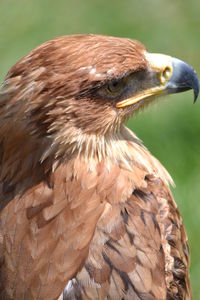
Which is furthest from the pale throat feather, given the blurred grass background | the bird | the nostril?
the blurred grass background

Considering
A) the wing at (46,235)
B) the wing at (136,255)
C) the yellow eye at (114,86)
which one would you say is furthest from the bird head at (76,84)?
the wing at (136,255)

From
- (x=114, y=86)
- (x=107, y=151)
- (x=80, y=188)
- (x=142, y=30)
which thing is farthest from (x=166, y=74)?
(x=142, y=30)

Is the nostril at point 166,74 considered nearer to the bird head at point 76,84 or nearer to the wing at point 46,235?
the bird head at point 76,84

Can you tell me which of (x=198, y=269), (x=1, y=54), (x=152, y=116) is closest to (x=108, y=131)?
(x=198, y=269)

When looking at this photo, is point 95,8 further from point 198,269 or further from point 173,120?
point 198,269

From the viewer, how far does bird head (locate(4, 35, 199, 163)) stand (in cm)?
462

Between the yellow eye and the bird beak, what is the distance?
143 millimetres

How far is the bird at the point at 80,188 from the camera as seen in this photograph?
4.57 metres

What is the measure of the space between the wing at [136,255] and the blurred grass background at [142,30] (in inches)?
101

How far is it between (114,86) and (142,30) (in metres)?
3.97

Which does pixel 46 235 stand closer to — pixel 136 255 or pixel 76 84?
pixel 136 255

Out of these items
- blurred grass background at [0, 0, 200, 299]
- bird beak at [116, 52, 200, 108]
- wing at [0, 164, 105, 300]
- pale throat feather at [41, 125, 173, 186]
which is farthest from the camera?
blurred grass background at [0, 0, 200, 299]

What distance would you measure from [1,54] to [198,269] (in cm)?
288

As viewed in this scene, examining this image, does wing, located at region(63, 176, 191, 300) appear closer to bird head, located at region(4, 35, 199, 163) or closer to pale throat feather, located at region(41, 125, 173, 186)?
pale throat feather, located at region(41, 125, 173, 186)
